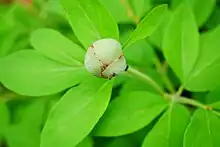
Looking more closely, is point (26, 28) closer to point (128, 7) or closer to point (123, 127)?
point (128, 7)

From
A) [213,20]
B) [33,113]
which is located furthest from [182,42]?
[33,113]

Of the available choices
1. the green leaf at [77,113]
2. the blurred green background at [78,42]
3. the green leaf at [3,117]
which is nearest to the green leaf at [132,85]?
the blurred green background at [78,42]

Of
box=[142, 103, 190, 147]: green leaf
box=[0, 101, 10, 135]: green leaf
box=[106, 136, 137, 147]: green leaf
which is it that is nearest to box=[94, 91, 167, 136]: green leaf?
box=[142, 103, 190, 147]: green leaf

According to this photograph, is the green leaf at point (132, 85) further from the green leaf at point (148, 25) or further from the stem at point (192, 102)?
the green leaf at point (148, 25)

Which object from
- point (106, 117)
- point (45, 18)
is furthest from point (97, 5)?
point (45, 18)

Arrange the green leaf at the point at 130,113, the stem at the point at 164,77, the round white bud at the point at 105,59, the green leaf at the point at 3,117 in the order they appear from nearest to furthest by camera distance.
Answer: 1. the round white bud at the point at 105,59
2. the green leaf at the point at 130,113
3. the stem at the point at 164,77
4. the green leaf at the point at 3,117

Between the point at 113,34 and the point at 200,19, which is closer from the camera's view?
the point at 113,34
